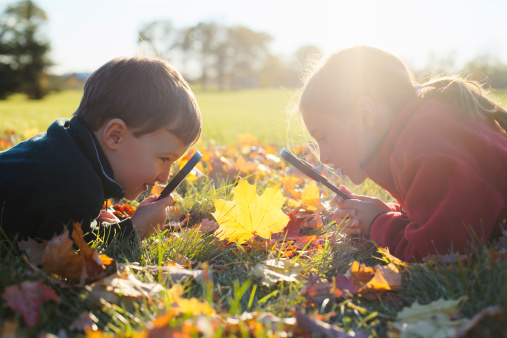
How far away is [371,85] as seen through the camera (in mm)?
2332

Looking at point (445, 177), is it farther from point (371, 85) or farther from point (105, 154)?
point (105, 154)

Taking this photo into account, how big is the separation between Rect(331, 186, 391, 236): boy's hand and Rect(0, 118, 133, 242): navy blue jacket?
44.8 inches

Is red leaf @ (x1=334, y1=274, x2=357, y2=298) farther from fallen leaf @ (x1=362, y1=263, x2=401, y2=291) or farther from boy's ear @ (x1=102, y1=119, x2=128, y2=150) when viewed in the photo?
boy's ear @ (x1=102, y1=119, x2=128, y2=150)

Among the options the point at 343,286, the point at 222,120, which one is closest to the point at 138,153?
the point at 343,286

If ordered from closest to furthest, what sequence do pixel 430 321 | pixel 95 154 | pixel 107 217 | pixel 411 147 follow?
1. pixel 430 321
2. pixel 411 147
3. pixel 95 154
4. pixel 107 217

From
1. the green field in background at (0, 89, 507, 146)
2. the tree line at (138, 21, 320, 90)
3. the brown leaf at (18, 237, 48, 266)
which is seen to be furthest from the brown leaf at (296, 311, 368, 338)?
the tree line at (138, 21, 320, 90)

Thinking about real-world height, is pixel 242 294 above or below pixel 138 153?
below

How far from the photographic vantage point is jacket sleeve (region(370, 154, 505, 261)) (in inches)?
69.3

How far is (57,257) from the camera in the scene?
1.50 meters

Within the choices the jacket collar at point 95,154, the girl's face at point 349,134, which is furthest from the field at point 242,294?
the girl's face at point 349,134

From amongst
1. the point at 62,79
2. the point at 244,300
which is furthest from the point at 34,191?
the point at 62,79

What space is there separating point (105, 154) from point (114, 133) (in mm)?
128

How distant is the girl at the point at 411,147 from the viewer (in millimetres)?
1783

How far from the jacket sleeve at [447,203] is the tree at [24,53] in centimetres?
5188
